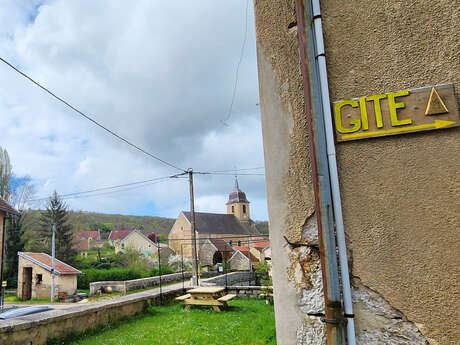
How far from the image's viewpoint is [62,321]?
5.29 m

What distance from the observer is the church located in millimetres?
49625

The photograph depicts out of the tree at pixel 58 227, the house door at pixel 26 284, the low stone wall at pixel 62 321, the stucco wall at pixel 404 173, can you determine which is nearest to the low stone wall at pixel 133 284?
the house door at pixel 26 284

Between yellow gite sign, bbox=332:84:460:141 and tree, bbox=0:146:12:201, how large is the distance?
31.8m

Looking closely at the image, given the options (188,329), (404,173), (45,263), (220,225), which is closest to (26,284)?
(45,263)

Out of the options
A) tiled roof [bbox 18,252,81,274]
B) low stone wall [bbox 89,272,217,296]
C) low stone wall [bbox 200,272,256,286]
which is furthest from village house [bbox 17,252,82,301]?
low stone wall [bbox 200,272,256,286]

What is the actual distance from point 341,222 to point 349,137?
0.50 metres

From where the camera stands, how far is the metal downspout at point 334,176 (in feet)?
5.44

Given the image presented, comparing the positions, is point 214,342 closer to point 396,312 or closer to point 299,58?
point 396,312

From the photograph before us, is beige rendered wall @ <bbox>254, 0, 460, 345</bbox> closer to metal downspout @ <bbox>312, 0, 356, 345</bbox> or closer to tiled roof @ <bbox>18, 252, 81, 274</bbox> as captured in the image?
metal downspout @ <bbox>312, 0, 356, 345</bbox>

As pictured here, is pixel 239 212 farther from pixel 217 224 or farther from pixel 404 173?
pixel 404 173

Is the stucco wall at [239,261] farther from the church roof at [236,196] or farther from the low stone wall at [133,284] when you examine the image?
the church roof at [236,196]

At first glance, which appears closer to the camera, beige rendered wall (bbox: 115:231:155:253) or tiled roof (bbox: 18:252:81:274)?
tiled roof (bbox: 18:252:81:274)

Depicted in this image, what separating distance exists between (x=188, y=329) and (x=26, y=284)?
2143 centimetres

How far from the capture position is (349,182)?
180cm
